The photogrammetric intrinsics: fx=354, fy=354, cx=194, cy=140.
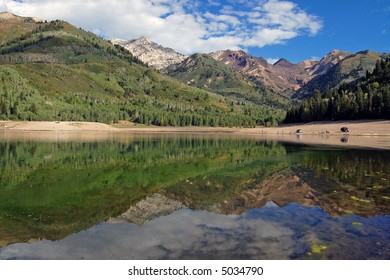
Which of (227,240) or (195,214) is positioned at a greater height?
(227,240)

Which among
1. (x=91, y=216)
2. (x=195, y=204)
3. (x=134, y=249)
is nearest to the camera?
(x=134, y=249)

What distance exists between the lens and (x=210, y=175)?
4056 cm

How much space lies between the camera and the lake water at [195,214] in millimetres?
16156

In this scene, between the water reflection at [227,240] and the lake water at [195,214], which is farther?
the lake water at [195,214]

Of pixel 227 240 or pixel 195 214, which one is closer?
pixel 227 240

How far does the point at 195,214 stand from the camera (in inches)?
912

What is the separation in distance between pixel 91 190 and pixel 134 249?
52.5 feet

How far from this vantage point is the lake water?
636 inches

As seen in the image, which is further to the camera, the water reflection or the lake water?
the lake water
